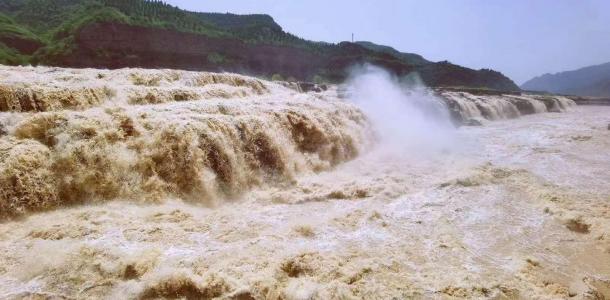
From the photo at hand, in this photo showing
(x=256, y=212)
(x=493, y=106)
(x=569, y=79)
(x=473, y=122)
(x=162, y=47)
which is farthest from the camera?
(x=569, y=79)

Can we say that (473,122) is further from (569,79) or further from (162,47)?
(569,79)

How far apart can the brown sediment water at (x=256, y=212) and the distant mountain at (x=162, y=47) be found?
839 inches

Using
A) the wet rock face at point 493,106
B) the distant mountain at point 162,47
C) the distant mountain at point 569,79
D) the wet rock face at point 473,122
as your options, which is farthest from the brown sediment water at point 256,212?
the distant mountain at point 569,79

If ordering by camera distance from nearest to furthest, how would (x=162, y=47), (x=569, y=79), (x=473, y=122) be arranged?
1. (x=473, y=122)
2. (x=162, y=47)
3. (x=569, y=79)

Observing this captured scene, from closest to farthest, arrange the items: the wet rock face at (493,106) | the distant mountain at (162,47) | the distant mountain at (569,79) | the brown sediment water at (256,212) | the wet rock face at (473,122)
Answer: the brown sediment water at (256,212) → the wet rock face at (473,122) → the wet rock face at (493,106) → the distant mountain at (162,47) → the distant mountain at (569,79)

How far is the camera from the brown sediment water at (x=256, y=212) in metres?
3.88

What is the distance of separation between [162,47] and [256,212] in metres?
30.6

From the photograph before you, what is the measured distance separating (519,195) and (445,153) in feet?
13.5

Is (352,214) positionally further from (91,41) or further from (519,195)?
(91,41)

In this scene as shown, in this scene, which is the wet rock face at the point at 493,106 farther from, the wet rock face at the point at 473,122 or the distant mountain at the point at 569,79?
the distant mountain at the point at 569,79

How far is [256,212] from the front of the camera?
609 cm

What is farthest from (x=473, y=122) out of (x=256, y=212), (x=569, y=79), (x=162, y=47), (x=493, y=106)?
(x=569, y=79)

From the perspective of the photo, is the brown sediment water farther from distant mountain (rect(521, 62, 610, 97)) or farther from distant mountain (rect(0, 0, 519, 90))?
distant mountain (rect(521, 62, 610, 97))

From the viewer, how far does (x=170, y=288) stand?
371 centimetres
